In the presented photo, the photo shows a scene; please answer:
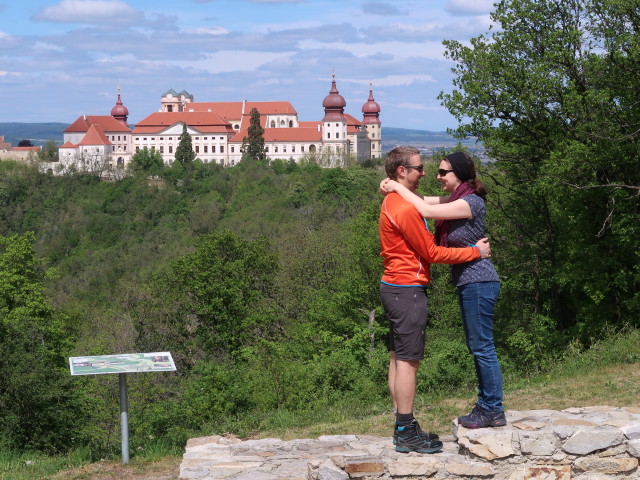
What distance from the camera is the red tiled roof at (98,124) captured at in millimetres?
115938

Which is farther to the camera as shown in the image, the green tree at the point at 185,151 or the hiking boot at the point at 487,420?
the green tree at the point at 185,151

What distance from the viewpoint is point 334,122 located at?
10819 centimetres

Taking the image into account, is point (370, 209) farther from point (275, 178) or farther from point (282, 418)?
point (275, 178)

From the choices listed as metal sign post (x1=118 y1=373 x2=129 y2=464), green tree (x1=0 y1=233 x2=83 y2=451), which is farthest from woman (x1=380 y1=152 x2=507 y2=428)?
green tree (x1=0 y1=233 x2=83 y2=451)

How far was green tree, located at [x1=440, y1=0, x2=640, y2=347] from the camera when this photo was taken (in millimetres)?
14648

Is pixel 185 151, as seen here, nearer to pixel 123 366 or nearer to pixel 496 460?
pixel 123 366

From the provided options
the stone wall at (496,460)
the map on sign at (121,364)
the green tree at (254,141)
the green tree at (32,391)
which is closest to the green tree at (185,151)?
the green tree at (254,141)

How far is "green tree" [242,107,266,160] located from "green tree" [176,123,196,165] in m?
6.53

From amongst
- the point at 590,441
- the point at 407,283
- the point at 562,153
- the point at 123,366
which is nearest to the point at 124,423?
the point at 123,366

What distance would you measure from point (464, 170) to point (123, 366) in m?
3.23

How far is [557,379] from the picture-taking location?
8.99 m

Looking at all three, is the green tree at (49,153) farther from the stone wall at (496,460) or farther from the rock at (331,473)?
the rock at (331,473)

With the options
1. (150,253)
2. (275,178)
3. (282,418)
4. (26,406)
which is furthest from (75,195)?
(282,418)

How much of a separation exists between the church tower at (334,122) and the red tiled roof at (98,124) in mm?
28109
